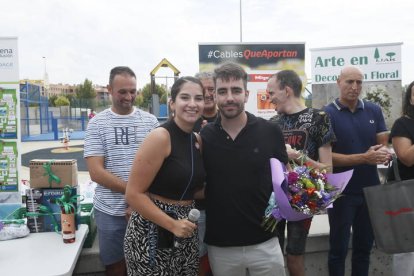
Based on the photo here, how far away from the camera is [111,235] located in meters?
2.58

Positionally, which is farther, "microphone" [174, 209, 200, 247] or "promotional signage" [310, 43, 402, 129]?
"promotional signage" [310, 43, 402, 129]

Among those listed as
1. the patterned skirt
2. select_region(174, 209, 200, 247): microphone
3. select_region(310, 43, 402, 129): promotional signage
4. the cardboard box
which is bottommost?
the patterned skirt

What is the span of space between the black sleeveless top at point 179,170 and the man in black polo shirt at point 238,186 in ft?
0.46

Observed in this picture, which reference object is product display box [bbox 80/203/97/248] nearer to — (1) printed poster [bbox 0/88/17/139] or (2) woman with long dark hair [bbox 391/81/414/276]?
(1) printed poster [bbox 0/88/17/139]

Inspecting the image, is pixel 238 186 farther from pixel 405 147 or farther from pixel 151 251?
pixel 405 147

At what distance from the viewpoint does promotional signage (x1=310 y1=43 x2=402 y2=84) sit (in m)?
5.22

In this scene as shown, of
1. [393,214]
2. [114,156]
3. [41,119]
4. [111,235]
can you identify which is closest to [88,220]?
[111,235]

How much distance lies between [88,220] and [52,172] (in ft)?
1.87

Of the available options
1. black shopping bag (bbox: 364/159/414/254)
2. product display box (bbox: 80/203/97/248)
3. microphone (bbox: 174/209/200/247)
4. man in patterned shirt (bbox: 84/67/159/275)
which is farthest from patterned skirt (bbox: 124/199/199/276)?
black shopping bag (bbox: 364/159/414/254)

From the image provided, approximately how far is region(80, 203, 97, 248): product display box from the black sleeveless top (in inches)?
49.9

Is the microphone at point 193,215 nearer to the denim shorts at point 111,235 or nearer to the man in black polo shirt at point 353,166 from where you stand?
the denim shorts at point 111,235

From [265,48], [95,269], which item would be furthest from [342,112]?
[265,48]

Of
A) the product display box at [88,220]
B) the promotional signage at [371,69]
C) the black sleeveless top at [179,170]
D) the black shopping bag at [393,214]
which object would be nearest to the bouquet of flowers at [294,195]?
the black sleeveless top at [179,170]

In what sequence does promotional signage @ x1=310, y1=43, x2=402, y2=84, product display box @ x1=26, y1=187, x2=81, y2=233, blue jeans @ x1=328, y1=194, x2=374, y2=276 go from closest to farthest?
product display box @ x1=26, y1=187, x2=81, y2=233
blue jeans @ x1=328, y1=194, x2=374, y2=276
promotional signage @ x1=310, y1=43, x2=402, y2=84
